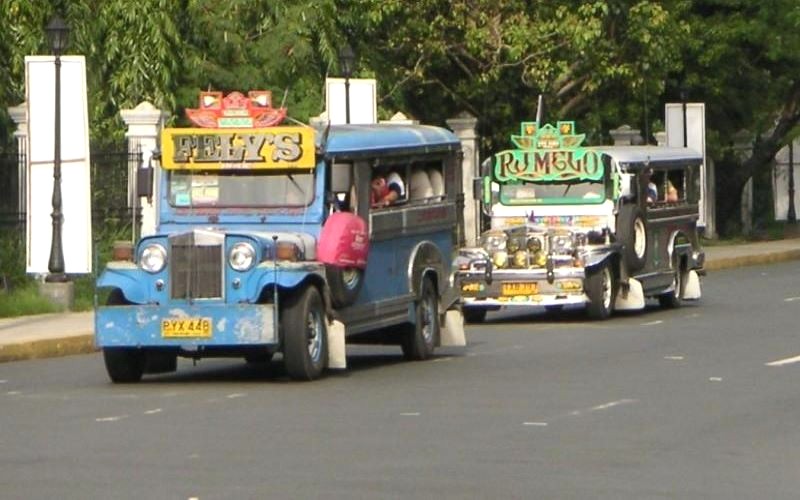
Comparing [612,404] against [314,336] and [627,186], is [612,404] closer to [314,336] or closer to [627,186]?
[314,336]

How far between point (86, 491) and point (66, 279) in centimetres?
1562

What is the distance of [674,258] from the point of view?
29078mm

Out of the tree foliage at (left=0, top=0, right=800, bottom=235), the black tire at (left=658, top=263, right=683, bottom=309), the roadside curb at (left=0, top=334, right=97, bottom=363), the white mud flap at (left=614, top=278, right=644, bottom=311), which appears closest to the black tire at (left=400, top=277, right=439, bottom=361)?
the roadside curb at (left=0, top=334, right=97, bottom=363)

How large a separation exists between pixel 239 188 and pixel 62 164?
8.19m

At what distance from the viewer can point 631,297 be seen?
27.4 metres

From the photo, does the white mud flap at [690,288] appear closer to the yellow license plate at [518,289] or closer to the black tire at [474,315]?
the black tire at [474,315]

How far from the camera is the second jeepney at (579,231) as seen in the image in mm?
26109

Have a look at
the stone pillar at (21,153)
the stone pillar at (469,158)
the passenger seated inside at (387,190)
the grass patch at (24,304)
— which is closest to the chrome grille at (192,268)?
the passenger seated inside at (387,190)

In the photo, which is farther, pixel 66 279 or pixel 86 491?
pixel 66 279

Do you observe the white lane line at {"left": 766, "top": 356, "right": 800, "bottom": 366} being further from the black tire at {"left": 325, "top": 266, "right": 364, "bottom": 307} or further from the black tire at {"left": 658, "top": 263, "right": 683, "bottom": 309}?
the black tire at {"left": 658, "top": 263, "right": 683, "bottom": 309}

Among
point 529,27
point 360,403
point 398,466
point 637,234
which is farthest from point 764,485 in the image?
point 529,27

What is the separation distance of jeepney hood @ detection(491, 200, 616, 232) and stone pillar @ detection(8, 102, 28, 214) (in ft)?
21.6

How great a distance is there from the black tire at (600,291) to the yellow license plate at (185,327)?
8816mm

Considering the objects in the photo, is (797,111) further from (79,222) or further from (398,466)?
(398,466)
